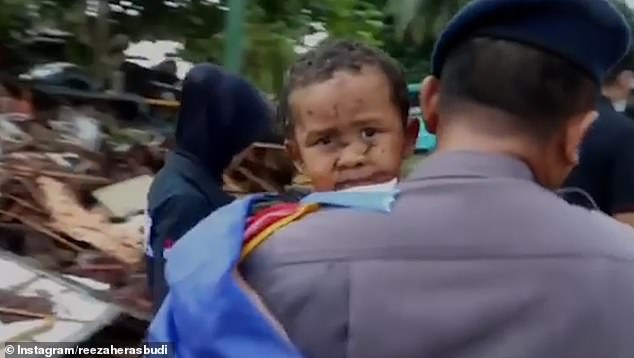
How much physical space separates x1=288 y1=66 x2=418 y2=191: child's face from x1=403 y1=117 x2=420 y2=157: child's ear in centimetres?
7

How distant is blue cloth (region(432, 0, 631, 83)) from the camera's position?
1415mm

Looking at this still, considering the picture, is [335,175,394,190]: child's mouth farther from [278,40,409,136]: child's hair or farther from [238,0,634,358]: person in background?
[238,0,634,358]: person in background

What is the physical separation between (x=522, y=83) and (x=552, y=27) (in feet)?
0.28

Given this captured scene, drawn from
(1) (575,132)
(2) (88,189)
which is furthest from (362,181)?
(2) (88,189)

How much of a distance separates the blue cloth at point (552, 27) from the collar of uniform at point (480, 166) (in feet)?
0.43

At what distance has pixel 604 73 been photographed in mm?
1490

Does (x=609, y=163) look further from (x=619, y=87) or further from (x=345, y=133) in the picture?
(x=345, y=133)

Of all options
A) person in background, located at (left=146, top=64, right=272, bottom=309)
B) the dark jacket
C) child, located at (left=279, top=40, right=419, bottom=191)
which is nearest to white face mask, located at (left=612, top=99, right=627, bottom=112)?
the dark jacket

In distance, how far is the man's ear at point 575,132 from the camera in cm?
144

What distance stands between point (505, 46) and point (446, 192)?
7.1 inches

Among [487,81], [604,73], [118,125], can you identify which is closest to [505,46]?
[487,81]

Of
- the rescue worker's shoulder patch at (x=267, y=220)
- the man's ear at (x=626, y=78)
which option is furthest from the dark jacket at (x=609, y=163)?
the rescue worker's shoulder patch at (x=267, y=220)

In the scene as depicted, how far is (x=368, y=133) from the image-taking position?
83.6 inches

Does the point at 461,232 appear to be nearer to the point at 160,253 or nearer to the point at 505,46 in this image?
the point at 505,46
